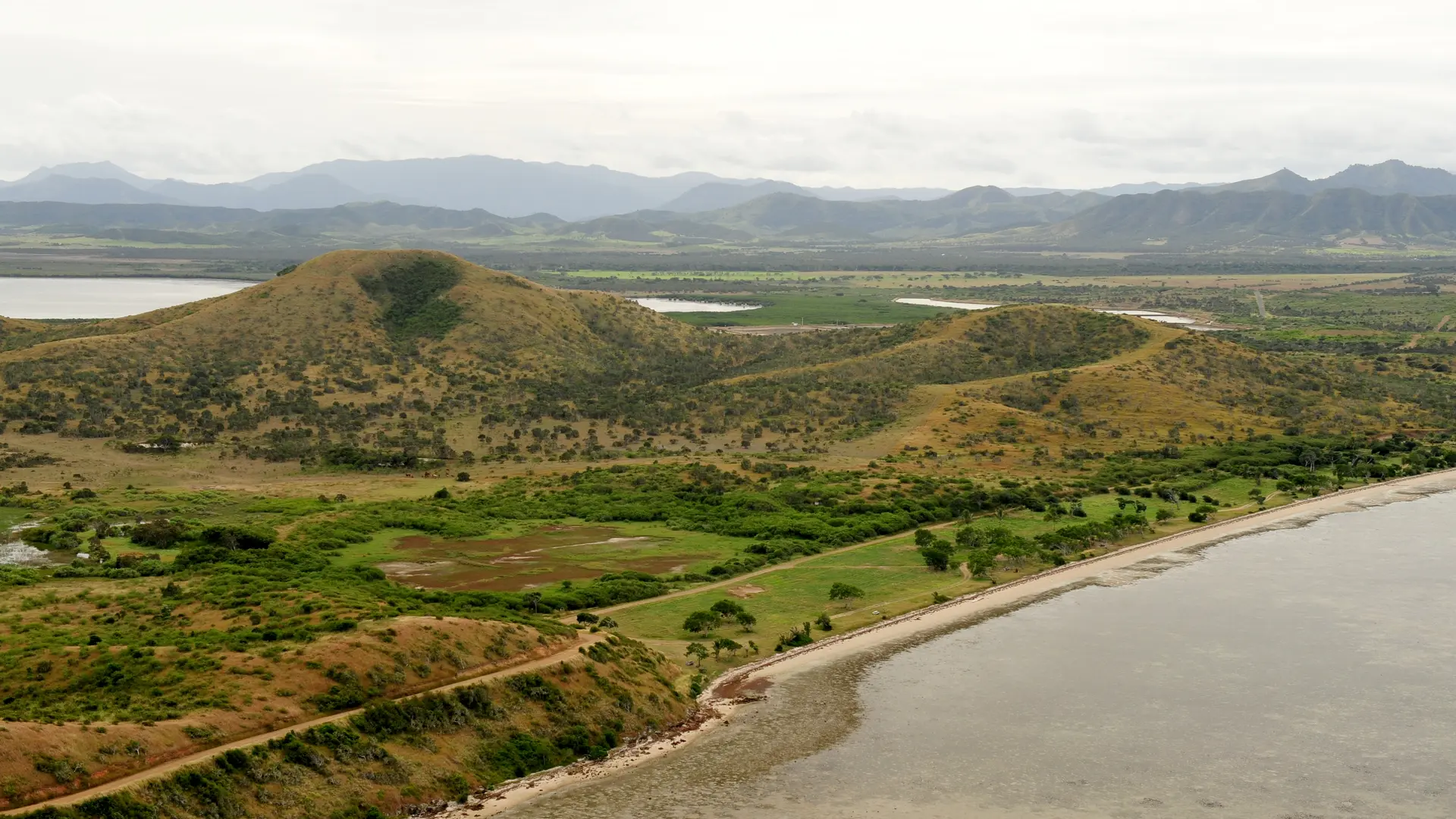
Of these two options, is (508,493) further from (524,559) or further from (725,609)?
(725,609)

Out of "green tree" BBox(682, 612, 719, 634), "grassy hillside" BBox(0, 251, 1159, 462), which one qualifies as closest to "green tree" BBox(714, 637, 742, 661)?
"green tree" BBox(682, 612, 719, 634)

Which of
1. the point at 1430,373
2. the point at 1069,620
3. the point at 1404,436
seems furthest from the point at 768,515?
the point at 1430,373

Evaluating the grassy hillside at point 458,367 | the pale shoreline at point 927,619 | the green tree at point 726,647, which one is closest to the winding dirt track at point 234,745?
the pale shoreline at point 927,619

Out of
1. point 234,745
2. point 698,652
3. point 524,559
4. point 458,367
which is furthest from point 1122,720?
point 458,367

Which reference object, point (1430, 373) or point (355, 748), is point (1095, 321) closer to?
point (1430, 373)

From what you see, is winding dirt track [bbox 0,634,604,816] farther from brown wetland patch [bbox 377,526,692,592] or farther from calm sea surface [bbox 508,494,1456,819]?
brown wetland patch [bbox 377,526,692,592]

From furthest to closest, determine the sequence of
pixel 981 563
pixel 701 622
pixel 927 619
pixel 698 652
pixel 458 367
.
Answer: pixel 458 367, pixel 981 563, pixel 927 619, pixel 701 622, pixel 698 652
